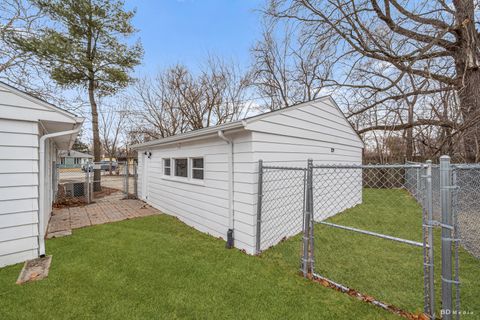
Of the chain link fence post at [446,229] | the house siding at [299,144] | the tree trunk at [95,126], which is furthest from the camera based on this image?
the tree trunk at [95,126]

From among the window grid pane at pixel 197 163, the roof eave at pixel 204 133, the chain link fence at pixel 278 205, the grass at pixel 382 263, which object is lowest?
the grass at pixel 382 263

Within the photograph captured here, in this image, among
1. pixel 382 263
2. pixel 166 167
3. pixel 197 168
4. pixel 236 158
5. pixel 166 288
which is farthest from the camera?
pixel 166 167

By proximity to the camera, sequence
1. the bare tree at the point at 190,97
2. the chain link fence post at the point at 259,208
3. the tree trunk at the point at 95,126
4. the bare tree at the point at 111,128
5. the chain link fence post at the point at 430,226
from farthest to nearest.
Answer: the bare tree at the point at 111,128
the bare tree at the point at 190,97
the tree trunk at the point at 95,126
the chain link fence post at the point at 259,208
the chain link fence post at the point at 430,226

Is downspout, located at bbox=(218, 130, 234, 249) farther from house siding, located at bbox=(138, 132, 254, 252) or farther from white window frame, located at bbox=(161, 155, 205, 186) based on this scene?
white window frame, located at bbox=(161, 155, 205, 186)

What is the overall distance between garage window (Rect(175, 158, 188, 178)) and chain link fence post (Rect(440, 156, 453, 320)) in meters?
5.29

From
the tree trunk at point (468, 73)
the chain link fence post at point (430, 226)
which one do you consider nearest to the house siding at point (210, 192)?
the chain link fence post at point (430, 226)

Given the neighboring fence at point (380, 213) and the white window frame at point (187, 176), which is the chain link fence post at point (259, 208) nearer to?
the neighboring fence at point (380, 213)

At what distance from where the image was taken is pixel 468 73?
691cm

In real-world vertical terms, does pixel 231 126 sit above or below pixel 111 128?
below

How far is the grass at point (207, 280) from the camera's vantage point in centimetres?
248

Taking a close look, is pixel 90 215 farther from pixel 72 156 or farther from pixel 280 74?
pixel 280 74

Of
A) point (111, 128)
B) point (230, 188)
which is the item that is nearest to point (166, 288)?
point (230, 188)

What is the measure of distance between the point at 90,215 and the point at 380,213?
8810mm

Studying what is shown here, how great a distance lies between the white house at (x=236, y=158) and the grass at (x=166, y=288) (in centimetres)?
84
